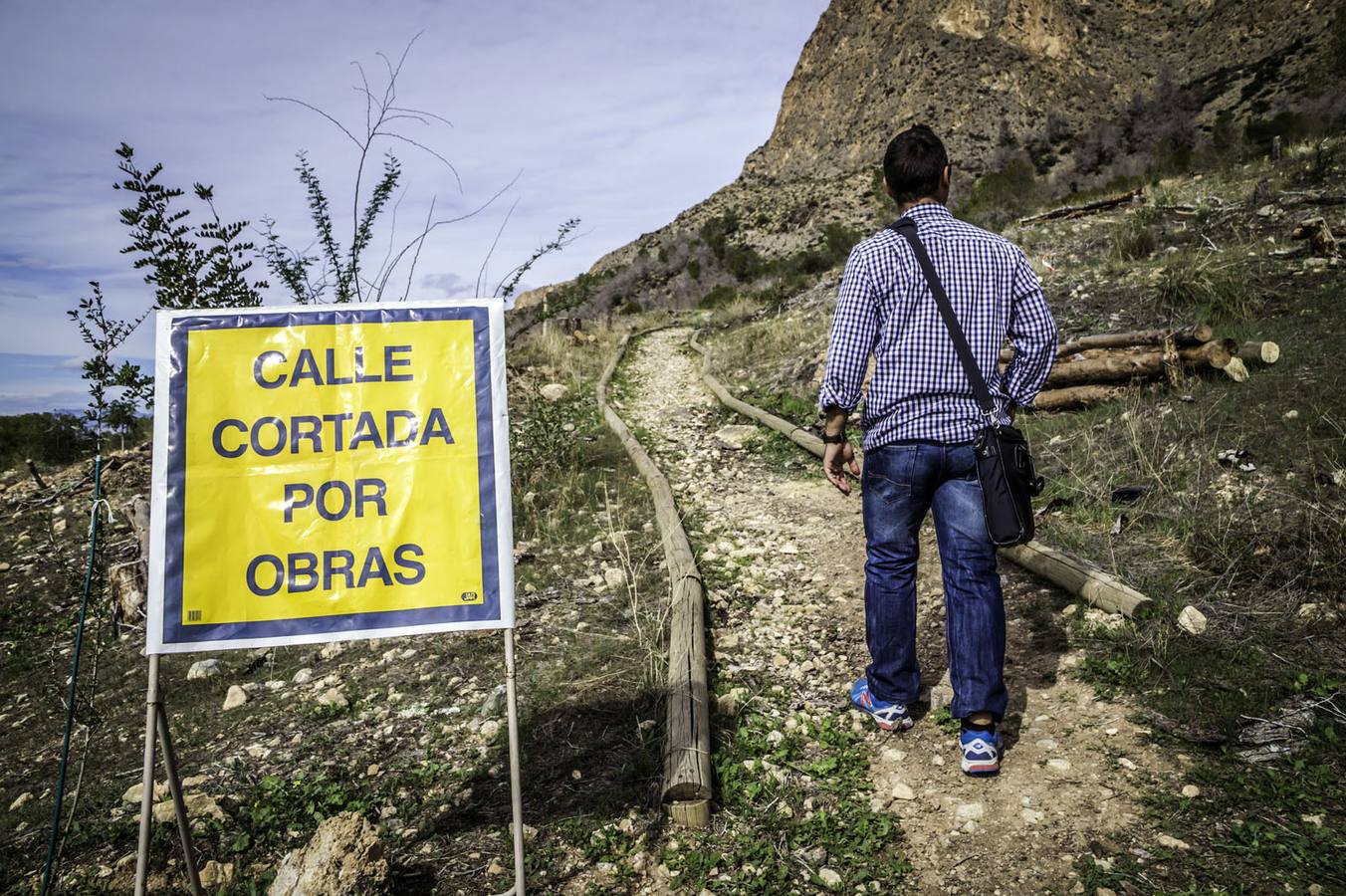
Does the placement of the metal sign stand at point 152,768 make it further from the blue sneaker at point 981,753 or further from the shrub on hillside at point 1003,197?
the shrub on hillside at point 1003,197

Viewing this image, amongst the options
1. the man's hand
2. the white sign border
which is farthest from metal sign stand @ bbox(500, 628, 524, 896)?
the man's hand

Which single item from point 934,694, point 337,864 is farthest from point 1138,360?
point 337,864

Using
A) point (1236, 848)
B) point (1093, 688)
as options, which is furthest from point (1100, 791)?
point (1093, 688)

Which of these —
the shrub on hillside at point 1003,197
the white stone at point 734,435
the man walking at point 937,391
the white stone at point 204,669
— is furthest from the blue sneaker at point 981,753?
the shrub on hillside at point 1003,197

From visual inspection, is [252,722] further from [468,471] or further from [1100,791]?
[1100,791]

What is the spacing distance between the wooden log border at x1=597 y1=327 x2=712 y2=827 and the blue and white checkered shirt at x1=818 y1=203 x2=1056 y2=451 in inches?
48.8

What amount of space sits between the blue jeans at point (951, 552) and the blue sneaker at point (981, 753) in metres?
0.09

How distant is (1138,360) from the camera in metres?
6.12

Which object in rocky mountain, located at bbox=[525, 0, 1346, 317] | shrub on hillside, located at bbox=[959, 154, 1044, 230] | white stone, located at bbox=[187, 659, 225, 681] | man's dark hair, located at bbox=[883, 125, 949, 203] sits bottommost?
white stone, located at bbox=[187, 659, 225, 681]

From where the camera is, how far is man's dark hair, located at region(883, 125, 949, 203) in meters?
2.70

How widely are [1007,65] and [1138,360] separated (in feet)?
191

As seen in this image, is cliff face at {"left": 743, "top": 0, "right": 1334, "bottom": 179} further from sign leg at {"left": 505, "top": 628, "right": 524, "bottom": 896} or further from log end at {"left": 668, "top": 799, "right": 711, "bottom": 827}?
sign leg at {"left": 505, "top": 628, "right": 524, "bottom": 896}

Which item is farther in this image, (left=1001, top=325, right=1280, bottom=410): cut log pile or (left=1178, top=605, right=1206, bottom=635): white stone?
(left=1001, top=325, right=1280, bottom=410): cut log pile

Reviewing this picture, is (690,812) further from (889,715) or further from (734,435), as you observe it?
(734,435)
